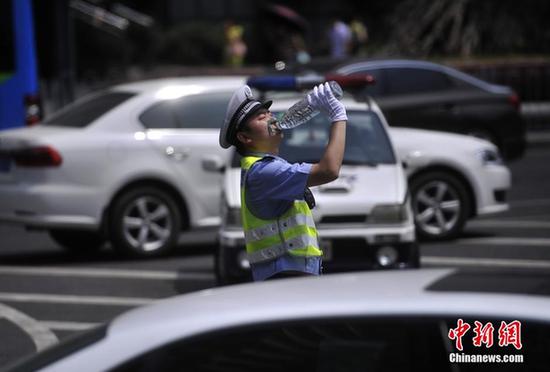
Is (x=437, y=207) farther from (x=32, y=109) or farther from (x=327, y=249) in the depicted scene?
(x=32, y=109)

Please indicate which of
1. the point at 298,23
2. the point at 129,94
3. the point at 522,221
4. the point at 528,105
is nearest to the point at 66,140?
the point at 129,94

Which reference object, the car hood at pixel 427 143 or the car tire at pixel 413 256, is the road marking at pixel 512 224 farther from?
the car tire at pixel 413 256

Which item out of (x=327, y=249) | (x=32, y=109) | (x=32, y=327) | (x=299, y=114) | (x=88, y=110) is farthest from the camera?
(x=32, y=109)

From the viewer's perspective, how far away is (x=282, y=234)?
17.4ft

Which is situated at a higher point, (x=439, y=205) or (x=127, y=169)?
(x=127, y=169)

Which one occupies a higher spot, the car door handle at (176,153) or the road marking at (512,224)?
the car door handle at (176,153)

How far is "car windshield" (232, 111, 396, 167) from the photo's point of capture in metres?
10.1

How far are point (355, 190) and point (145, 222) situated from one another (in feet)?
8.69

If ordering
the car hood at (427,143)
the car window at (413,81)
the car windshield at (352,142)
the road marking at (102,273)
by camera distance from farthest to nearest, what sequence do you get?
the car window at (413,81), the car hood at (427,143), the road marking at (102,273), the car windshield at (352,142)

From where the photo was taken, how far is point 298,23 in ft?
109

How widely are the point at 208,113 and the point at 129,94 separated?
77 cm

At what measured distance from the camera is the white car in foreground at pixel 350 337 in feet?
10.7

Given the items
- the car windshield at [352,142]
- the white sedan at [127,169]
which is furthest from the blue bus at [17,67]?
the car windshield at [352,142]

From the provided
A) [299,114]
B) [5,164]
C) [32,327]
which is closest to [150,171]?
[5,164]
